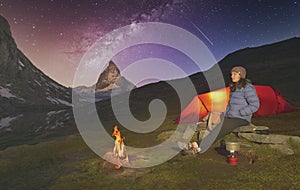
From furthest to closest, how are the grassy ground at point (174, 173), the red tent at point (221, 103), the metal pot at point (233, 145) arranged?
the red tent at point (221, 103)
the metal pot at point (233, 145)
the grassy ground at point (174, 173)

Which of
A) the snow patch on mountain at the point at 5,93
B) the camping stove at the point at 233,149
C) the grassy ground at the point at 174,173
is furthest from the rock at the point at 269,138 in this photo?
the snow patch on mountain at the point at 5,93

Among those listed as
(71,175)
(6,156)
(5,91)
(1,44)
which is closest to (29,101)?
(5,91)

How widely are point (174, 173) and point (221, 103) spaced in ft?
23.9

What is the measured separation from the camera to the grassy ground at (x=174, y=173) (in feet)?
25.9

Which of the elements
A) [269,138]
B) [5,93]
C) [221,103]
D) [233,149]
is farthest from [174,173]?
[5,93]

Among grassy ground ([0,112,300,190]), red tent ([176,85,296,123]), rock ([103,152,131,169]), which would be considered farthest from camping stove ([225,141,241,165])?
red tent ([176,85,296,123])

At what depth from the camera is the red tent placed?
15.2 metres

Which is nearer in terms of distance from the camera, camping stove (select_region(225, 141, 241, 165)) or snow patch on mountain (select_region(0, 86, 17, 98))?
camping stove (select_region(225, 141, 241, 165))

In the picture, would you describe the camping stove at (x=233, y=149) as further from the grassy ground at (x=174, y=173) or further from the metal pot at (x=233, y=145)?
the grassy ground at (x=174, y=173)

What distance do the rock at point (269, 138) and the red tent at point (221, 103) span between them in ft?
10.9

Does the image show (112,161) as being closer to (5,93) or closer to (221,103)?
(221,103)

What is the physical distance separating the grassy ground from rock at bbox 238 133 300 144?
23 cm

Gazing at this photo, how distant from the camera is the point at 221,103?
594 inches

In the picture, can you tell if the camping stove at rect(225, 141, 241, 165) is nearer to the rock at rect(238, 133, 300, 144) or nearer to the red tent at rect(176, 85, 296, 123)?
the rock at rect(238, 133, 300, 144)
